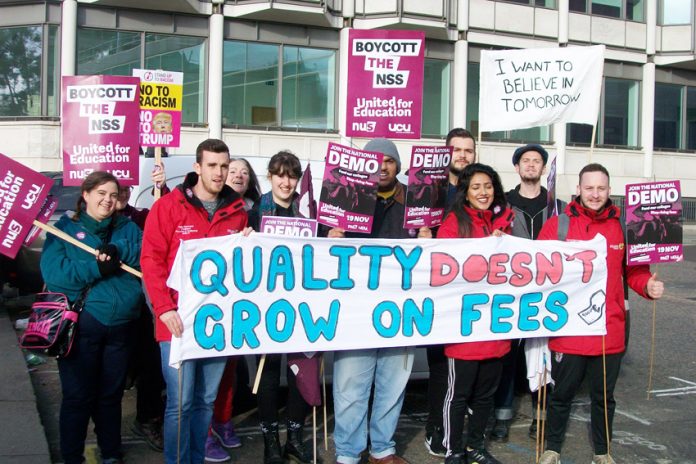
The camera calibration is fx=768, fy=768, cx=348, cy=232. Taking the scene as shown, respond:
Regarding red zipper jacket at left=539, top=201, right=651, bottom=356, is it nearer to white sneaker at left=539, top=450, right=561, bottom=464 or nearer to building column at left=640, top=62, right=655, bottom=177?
white sneaker at left=539, top=450, right=561, bottom=464

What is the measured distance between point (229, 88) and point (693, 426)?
17.5 metres

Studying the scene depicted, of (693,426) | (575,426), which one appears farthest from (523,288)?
(693,426)

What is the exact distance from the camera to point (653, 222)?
17.3 feet

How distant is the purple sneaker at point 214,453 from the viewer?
504cm

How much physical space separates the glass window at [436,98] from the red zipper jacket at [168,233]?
19.5m

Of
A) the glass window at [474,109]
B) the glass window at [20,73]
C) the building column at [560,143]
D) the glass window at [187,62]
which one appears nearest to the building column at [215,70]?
the glass window at [187,62]

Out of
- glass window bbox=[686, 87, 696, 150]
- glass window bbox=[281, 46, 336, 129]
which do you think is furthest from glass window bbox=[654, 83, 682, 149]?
glass window bbox=[281, 46, 336, 129]

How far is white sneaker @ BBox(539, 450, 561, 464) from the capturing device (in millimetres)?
4914

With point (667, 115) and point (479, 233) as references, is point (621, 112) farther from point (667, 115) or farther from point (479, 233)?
point (479, 233)

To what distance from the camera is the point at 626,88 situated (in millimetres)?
26656

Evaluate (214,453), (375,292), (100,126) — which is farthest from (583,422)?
(100,126)

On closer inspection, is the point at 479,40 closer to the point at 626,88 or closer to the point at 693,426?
the point at 626,88

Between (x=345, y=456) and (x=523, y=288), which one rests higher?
(x=523, y=288)

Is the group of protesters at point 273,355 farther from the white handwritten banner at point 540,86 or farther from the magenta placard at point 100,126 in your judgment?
the white handwritten banner at point 540,86
